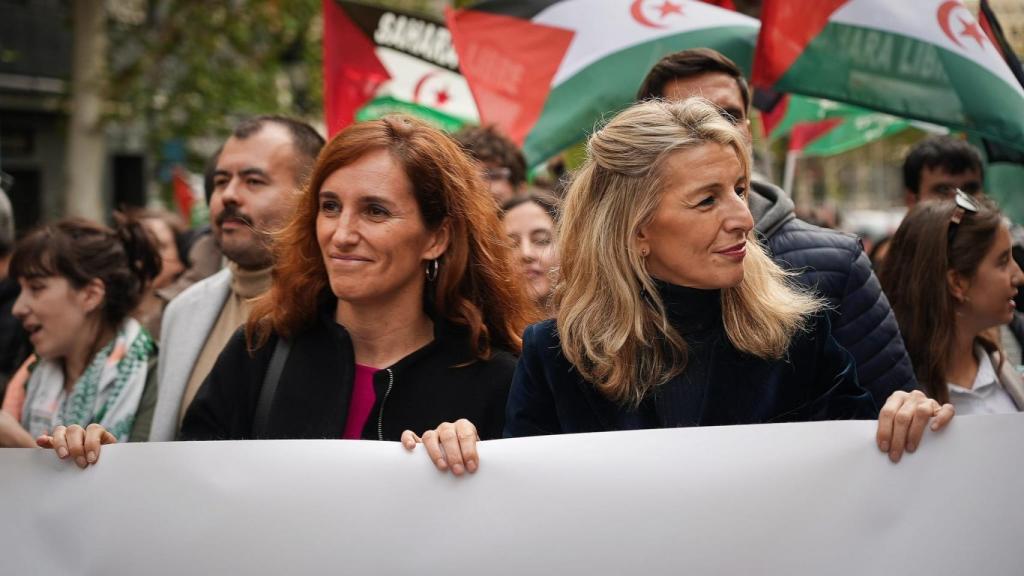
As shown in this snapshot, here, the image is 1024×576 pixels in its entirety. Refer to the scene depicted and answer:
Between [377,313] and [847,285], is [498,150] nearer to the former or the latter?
[377,313]

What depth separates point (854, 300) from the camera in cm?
308

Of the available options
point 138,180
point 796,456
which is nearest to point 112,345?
point 796,456

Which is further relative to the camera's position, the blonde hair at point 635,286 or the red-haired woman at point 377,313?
the red-haired woman at point 377,313

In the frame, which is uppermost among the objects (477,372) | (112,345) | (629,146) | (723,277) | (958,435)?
(629,146)

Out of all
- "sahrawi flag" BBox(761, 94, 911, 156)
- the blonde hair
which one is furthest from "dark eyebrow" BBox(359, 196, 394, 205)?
"sahrawi flag" BBox(761, 94, 911, 156)

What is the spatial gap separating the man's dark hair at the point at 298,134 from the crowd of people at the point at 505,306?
0.01 meters

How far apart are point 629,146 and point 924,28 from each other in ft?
6.06

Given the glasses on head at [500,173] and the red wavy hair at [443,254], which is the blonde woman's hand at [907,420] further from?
the glasses on head at [500,173]

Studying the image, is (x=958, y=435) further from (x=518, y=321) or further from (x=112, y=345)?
(x=112, y=345)

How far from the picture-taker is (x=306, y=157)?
417 centimetres

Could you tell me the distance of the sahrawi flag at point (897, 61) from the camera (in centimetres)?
377

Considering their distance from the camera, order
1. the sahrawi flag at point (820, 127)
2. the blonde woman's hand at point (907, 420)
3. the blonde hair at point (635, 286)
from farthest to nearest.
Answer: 1. the sahrawi flag at point (820, 127)
2. the blonde hair at point (635, 286)
3. the blonde woman's hand at point (907, 420)

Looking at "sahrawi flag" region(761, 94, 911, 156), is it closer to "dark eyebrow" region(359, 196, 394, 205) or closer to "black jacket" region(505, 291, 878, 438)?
"dark eyebrow" region(359, 196, 394, 205)

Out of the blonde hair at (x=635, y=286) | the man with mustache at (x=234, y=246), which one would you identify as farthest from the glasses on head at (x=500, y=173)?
the blonde hair at (x=635, y=286)
